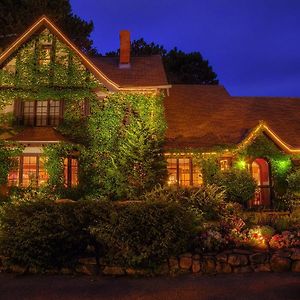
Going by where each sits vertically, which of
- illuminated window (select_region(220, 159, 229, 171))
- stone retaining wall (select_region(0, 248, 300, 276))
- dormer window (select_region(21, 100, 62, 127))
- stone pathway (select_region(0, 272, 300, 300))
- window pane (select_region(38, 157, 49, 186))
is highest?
dormer window (select_region(21, 100, 62, 127))

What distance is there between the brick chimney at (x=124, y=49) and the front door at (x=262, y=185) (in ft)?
30.8

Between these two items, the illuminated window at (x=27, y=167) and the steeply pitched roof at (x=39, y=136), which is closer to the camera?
the steeply pitched roof at (x=39, y=136)

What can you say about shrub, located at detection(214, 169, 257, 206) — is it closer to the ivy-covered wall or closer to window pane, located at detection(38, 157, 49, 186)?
the ivy-covered wall

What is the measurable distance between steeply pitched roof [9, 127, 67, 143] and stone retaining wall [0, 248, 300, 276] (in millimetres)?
8784

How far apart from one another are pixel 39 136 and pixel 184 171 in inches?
292

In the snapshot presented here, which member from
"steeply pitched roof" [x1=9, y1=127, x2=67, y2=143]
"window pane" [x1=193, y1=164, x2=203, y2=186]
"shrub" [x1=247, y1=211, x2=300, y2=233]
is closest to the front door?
"window pane" [x1=193, y1=164, x2=203, y2=186]

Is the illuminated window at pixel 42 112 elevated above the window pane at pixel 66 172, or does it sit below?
above

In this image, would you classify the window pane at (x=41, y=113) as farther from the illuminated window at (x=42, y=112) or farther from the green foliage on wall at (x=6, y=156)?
the green foliage on wall at (x=6, y=156)

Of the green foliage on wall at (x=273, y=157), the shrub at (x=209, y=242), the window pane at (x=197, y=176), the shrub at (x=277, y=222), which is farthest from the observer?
the window pane at (x=197, y=176)

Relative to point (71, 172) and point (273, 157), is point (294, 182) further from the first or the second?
point (71, 172)

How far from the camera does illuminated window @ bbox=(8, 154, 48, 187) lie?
18.7 metres

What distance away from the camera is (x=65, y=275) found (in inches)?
393

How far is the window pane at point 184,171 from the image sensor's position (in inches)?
803

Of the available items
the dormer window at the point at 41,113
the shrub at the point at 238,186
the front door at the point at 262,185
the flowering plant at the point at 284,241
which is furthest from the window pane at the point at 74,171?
the flowering plant at the point at 284,241
